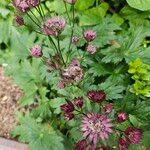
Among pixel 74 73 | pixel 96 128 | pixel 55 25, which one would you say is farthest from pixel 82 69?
pixel 96 128

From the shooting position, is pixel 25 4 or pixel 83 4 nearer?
pixel 25 4

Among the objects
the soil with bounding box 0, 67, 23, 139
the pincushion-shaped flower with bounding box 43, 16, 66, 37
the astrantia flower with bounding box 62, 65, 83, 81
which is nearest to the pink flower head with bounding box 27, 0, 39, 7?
the pincushion-shaped flower with bounding box 43, 16, 66, 37

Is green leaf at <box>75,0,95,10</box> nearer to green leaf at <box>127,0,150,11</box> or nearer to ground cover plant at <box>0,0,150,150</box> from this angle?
ground cover plant at <box>0,0,150,150</box>

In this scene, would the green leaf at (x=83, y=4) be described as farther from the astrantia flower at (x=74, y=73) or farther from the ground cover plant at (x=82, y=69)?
the astrantia flower at (x=74, y=73)

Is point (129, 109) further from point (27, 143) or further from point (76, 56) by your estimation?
point (27, 143)

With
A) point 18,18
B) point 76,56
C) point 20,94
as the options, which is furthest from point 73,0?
point 20,94

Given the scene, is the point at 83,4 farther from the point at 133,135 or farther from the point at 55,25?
the point at 133,135

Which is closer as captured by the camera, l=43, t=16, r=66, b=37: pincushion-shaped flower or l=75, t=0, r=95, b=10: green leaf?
l=43, t=16, r=66, b=37: pincushion-shaped flower
